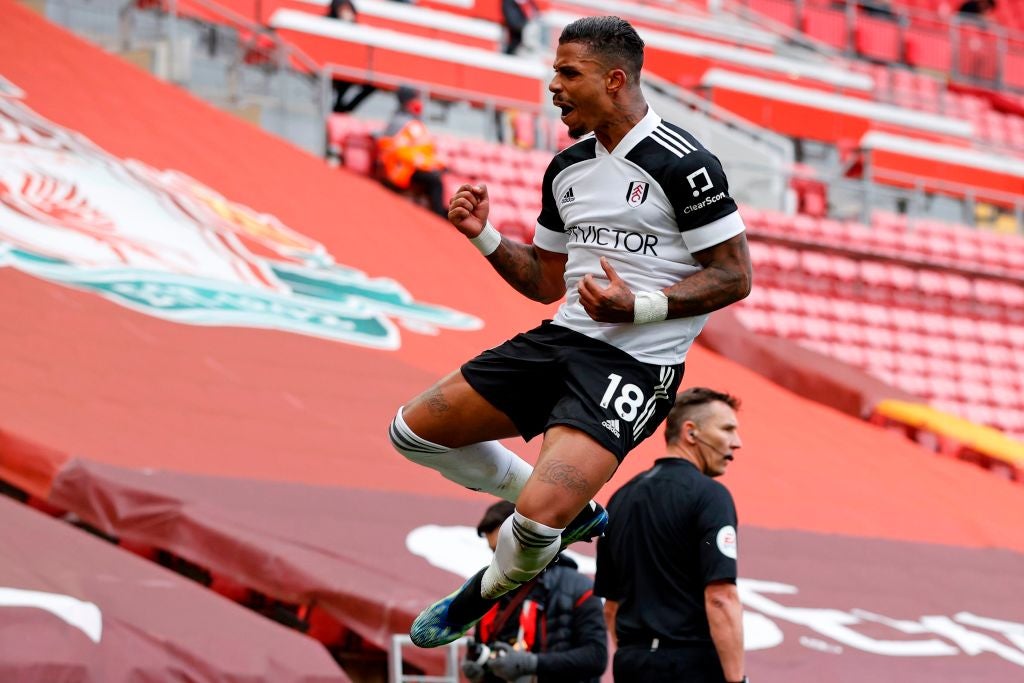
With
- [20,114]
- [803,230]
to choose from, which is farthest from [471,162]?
[20,114]

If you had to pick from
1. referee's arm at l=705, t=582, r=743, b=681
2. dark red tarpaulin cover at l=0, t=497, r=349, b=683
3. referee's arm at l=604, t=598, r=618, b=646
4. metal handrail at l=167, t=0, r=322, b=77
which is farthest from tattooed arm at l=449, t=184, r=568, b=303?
metal handrail at l=167, t=0, r=322, b=77

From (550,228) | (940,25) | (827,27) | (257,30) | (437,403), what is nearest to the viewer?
(437,403)

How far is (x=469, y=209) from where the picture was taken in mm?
3846

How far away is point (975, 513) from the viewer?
9.93m

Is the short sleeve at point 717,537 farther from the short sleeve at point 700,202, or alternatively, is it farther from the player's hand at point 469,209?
the player's hand at point 469,209

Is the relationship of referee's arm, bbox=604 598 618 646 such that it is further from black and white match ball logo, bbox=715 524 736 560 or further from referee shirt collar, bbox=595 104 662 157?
referee shirt collar, bbox=595 104 662 157

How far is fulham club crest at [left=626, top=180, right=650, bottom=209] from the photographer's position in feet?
12.0

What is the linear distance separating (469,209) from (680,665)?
136 cm

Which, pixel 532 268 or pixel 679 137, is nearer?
pixel 679 137

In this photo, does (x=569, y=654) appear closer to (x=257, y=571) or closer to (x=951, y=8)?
(x=257, y=571)

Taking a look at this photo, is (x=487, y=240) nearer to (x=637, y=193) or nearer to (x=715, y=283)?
(x=637, y=193)

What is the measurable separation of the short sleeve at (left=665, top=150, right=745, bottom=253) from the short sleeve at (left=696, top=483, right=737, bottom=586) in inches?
35.6

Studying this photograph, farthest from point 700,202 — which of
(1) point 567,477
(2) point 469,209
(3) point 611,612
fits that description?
(3) point 611,612

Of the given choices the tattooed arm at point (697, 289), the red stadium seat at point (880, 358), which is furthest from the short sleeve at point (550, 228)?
the red stadium seat at point (880, 358)
